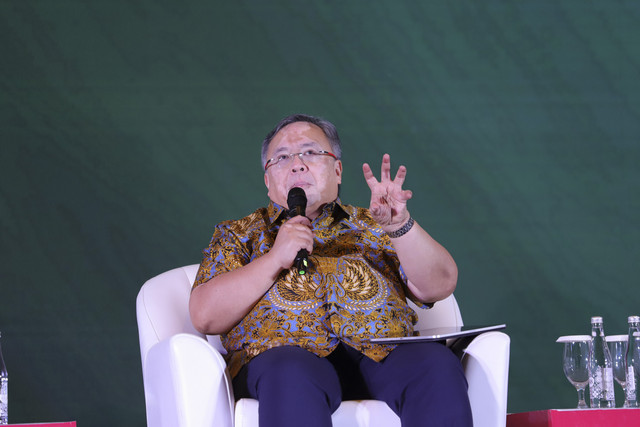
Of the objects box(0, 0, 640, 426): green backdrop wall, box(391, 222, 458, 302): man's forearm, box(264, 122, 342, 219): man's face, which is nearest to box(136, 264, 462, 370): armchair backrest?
box(391, 222, 458, 302): man's forearm

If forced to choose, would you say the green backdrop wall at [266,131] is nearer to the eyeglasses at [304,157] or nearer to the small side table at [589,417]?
the eyeglasses at [304,157]

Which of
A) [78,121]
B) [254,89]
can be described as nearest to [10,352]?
[78,121]

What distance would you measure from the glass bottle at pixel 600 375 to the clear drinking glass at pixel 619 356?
0.06 ft

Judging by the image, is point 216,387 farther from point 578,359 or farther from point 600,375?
point 600,375

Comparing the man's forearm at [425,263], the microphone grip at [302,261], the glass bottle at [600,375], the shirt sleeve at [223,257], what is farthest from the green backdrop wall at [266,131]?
the microphone grip at [302,261]

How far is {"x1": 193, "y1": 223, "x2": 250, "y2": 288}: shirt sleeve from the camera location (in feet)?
6.39

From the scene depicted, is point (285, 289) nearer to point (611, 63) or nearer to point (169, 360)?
point (169, 360)

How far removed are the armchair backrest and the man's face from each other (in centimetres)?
37

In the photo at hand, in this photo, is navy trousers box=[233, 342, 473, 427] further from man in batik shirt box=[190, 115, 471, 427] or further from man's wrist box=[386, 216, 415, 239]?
man's wrist box=[386, 216, 415, 239]

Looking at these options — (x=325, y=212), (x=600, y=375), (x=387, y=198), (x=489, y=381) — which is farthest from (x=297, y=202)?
(x=600, y=375)

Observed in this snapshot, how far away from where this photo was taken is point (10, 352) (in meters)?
2.97

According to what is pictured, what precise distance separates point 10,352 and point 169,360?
1.58 metres

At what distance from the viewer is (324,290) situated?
1932 millimetres

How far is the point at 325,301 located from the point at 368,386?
0.79 ft
